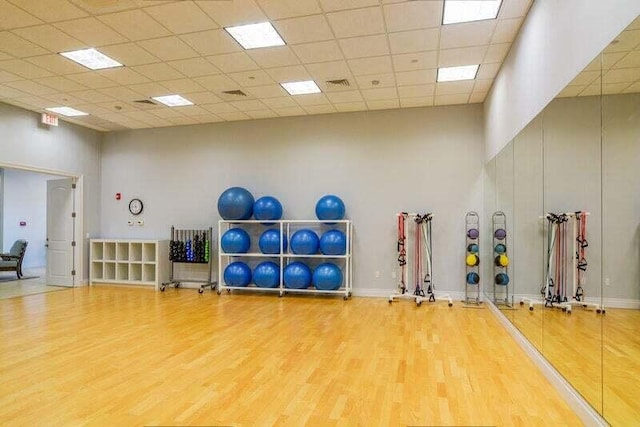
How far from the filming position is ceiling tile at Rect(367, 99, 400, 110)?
268 inches

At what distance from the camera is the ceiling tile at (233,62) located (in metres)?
4.97

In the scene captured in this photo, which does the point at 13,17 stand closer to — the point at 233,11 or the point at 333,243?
the point at 233,11

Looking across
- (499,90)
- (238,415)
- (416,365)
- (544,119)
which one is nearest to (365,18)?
(544,119)

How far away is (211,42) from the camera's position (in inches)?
181

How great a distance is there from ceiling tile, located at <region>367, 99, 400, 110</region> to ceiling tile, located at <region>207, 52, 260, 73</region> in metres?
2.46

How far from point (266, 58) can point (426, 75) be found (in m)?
2.36

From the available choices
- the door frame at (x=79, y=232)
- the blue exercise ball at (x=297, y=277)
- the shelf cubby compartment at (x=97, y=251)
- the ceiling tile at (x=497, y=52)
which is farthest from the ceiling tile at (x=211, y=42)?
the shelf cubby compartment at (x=97, y=251)

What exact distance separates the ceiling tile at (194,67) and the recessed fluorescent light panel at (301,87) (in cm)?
115

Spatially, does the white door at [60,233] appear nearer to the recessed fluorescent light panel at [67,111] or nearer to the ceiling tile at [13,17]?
the recessed fluorescent light panel at [67,111]

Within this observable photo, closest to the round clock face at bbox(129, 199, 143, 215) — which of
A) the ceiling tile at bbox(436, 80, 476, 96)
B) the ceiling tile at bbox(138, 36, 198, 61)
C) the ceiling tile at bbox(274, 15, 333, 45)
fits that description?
the ceiling tile at bbox(138, 36, 198, 61)

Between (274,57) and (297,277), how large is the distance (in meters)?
3.72

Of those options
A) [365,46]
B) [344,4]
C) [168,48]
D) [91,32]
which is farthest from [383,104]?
[91,32]

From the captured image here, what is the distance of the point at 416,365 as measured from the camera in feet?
11.9

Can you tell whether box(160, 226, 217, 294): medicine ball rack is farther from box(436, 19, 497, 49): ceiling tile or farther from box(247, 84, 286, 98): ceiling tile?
box(436, 19, 497, 49): ceiling tile
